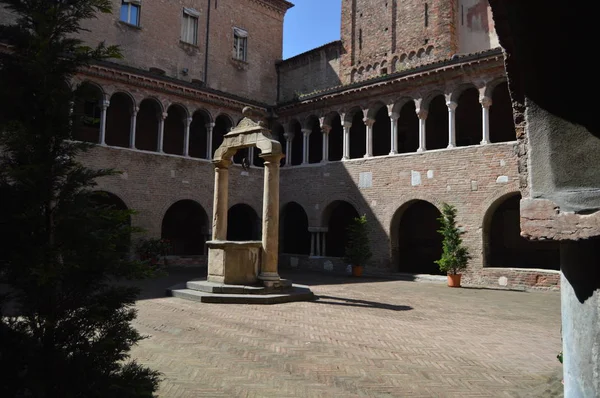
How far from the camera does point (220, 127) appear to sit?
23047 mm

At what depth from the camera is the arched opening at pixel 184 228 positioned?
22.7m

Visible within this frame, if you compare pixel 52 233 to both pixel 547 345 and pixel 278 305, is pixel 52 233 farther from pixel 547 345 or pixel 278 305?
pixel 278 305

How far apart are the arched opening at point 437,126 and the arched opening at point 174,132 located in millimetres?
11804

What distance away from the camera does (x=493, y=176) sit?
15.8m

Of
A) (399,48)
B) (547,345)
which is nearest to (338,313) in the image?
(547,345)

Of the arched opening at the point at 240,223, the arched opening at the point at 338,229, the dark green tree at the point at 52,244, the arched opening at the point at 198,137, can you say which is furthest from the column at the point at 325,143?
the dark green tree at the point at 52,244

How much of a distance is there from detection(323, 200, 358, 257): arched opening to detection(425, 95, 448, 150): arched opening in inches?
205

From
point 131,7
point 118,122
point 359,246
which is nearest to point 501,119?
point 359,246

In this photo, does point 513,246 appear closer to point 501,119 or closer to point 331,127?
point 501,119

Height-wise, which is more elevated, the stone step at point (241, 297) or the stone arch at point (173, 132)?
the stone arch at point (173, 132)

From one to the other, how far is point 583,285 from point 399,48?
23395 millimetres

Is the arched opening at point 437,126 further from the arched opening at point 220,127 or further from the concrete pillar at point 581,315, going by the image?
the concrete pillar at point 581,315

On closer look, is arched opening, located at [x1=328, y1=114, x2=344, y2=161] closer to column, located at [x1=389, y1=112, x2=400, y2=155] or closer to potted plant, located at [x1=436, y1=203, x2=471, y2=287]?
column, located at [x1=389, y1=112, x2=400, y2=155]

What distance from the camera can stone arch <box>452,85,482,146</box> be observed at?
Answer: 20.2m
